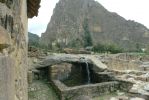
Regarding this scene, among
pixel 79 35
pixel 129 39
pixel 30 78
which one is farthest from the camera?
pixel 129 39

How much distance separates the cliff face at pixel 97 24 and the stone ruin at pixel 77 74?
31114mm

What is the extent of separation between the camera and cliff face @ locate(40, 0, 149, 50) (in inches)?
1984

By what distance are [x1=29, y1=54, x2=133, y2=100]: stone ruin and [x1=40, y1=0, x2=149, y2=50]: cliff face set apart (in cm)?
3111

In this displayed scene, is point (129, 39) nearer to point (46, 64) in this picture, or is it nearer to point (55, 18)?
point (55, 18)

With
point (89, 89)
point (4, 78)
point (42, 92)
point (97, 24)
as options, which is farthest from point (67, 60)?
point (97, 24)

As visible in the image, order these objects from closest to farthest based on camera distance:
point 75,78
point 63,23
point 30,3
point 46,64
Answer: point 30,3 → point 46,64 → point 75,78 → point 63,23

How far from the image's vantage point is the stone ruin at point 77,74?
468 inches

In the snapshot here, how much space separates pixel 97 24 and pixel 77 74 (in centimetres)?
3890

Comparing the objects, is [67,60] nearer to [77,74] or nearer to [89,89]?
[77,74]

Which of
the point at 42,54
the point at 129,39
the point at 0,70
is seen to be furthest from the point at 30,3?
the point at 129,39

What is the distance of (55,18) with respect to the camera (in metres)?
51.6

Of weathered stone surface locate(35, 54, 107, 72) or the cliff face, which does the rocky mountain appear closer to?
the cliff face

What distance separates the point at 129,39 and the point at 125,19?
4178mm

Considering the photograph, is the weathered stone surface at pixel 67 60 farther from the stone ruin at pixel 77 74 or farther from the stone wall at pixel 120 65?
the stone wall at pixel 120 65
